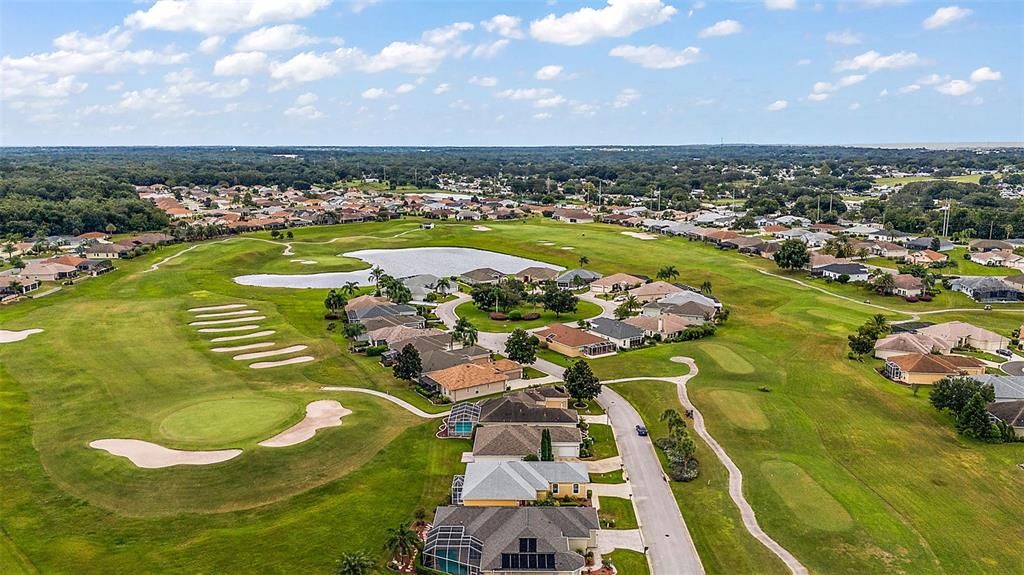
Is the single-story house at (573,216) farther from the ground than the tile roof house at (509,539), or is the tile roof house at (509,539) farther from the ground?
the single-story house at (573,216)

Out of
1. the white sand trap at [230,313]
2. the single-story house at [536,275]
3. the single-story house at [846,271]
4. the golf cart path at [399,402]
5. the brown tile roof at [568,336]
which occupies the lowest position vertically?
the golf cart path at [399,402]

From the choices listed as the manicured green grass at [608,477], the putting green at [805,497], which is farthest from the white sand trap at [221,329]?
the putting green at [805,497]

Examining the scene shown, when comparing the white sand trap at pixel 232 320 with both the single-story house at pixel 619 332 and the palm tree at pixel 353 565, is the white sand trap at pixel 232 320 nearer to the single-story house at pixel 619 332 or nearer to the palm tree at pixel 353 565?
the single-story house at pixel 619 332

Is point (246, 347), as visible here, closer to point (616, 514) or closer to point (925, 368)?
point (616, 514)

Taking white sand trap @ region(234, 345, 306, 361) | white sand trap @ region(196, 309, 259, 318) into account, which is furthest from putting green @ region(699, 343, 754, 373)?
white sand trap @ region(196, 309, 259, 318)

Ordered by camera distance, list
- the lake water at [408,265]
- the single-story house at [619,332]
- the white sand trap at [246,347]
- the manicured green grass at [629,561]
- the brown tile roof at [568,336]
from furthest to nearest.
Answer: the lake water at [408,265]
the single-story house at [619,332]
the white sand trap at [246,347]
the brown tile roof at [568,336]
the manicured green grass at [629,561]

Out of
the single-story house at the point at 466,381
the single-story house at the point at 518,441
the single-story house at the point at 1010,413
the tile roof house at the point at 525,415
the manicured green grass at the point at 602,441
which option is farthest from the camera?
the single-story house at the point at 466,381

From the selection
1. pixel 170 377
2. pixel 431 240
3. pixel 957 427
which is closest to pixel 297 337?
pixel 170 377

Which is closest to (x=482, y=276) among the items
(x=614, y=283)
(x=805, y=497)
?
(x=614, y=283)
